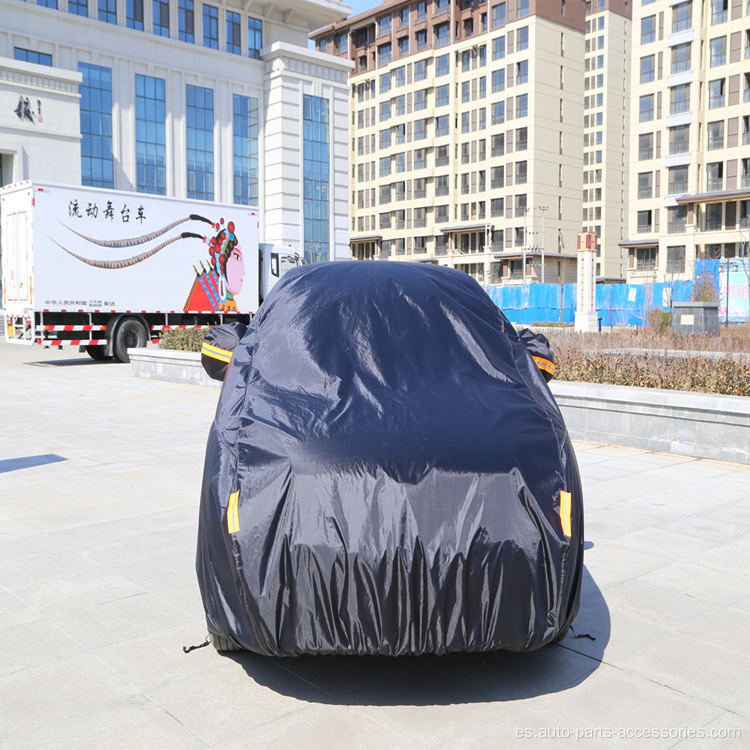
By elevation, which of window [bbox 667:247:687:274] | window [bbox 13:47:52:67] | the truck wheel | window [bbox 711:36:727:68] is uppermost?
window [bbox 711:36:727:68]

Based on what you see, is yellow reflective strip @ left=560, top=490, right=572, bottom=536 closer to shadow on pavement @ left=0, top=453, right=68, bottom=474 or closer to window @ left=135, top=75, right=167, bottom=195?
shadow on pavement @ left=0, top=453, right=68, bottom=474

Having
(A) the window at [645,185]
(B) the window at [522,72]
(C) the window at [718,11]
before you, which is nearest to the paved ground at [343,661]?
(C) the window at [718,11]

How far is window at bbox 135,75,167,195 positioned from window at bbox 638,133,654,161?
41.7 m

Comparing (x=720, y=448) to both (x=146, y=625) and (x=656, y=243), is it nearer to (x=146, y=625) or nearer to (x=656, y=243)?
(x=146, y=625)

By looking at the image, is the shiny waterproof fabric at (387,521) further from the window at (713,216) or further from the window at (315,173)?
the window at (713,216)

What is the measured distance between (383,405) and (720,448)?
591 cm

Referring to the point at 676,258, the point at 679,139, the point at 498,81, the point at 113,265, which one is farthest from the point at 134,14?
the point at 498,81

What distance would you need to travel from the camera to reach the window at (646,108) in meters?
67.5

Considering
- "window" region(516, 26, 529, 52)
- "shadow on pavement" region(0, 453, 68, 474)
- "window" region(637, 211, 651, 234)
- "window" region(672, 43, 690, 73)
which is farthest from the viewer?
"window" region(516, 26, 529, 52)

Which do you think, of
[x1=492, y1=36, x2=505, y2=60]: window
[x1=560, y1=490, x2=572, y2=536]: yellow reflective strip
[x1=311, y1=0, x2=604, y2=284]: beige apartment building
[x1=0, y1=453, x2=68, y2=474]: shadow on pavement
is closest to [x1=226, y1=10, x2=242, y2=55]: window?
[x1=311, y1=0, x2=604, y2=284]: beige apartment building

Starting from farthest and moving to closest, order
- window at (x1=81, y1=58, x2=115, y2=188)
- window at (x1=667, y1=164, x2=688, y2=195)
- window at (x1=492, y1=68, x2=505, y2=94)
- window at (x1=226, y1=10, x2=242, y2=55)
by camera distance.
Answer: window at (x1=492, y1=68, x2=505, y2=94), window at (x1=667, y1=164, x2=688, y2=195), window at (x1=226, y1=10, x2=242, y2=55), window at (x1=81, y1=58, x2=115, y2=188)

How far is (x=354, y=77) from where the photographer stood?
92.6m

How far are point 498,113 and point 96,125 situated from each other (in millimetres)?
48062

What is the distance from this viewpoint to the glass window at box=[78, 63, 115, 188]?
40.1m
